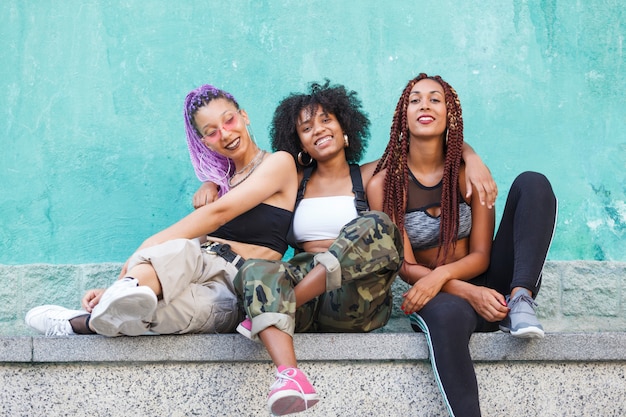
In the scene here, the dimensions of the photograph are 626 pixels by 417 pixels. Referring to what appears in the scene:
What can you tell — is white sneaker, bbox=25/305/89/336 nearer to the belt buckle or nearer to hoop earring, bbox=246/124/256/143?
the belt buckle

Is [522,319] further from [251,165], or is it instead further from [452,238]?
[251,165]

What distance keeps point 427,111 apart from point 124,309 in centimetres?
170

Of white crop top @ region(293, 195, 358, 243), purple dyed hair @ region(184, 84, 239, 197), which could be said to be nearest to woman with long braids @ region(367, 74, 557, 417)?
white crop top @ region(293, 195, 358, 243)

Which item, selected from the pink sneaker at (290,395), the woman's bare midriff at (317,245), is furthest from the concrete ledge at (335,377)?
the woman's bare midriff at (317,245)

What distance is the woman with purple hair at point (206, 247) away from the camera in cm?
313

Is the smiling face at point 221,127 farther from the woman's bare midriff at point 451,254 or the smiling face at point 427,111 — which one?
the woman's bare midriff at point 451,254

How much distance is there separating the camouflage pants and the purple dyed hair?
81 cm

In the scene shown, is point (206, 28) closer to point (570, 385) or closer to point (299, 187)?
point (299, 187)

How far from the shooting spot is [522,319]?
3172 mm

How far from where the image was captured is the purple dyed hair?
405cm

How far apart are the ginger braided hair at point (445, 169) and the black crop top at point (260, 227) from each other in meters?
0.51

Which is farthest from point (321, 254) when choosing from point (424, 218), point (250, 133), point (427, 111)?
point (250, 133)

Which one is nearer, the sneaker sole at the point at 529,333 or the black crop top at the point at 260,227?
the sneaker sole at the point at 529,333

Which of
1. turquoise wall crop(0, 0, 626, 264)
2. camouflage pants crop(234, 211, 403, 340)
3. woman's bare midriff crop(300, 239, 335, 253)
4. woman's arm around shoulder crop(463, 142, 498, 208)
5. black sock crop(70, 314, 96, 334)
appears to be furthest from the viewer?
turquoise wall crop(0, 0, 626, 264)
